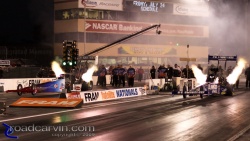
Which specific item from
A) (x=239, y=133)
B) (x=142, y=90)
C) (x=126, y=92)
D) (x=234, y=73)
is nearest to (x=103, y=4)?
(x=142, y=90)

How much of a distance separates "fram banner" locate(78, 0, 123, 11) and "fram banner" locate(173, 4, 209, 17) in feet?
29.9

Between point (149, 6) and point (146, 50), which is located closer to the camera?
point (149, 6)

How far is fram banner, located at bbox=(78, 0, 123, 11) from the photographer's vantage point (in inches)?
2100

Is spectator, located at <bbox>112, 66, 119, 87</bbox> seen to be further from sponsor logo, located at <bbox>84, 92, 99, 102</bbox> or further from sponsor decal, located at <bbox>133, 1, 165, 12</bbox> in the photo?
sponsor decal, located at <bbox>133, 1, 165, 12</bbox>

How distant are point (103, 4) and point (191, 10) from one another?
14.5m

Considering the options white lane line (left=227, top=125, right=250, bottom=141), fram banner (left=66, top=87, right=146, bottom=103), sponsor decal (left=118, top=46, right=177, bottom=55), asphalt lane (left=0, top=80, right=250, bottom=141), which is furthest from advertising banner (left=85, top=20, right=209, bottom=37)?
white lane line (left=227, top=125, right=250, bottom=141)

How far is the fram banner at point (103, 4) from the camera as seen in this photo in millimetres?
53344

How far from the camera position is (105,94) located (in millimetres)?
21859

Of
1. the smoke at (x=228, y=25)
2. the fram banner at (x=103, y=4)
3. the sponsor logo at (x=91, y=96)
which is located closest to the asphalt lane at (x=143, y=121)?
the sponsor logo at (x=91, y=96)

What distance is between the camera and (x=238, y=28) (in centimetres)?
6097

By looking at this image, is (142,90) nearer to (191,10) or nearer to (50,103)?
(50,103)

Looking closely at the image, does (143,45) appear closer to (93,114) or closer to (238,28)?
(238,28)

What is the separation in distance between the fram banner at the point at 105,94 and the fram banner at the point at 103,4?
1197 inches

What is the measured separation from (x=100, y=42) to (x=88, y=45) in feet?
5.83
